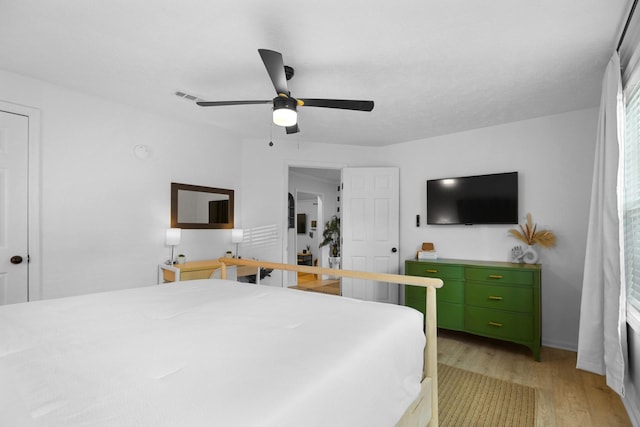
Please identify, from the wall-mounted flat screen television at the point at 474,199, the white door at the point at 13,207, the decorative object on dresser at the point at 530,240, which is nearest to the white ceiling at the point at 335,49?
the white door at the point at 13,207

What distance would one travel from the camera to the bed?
0.76 metres

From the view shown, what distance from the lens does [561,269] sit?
3344 millimetres

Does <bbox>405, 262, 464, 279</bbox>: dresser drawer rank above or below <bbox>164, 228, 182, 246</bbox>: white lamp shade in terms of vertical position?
below

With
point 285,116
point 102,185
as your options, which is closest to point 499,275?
point 285,116

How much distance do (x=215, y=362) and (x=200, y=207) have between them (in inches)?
126

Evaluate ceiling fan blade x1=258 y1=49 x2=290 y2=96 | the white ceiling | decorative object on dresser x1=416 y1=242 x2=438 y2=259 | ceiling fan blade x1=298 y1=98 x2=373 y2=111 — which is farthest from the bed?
decorative object on dresser x1=416 y1=242 x2=438 y2=259

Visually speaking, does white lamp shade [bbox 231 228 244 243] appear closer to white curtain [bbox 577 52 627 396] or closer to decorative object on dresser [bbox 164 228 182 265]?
decorative object on dresser [bbox 164 228 182 265]

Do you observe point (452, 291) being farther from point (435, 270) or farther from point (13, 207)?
point (13, 207)

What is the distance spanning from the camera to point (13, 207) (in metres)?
2.60

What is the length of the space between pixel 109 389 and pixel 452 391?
7.91 ft

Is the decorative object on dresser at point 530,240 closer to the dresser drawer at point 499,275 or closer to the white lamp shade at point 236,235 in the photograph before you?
the dresser drawer at point 499,275

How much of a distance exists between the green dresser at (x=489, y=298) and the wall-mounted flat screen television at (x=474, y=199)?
1.82 feet

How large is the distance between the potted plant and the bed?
228 inches

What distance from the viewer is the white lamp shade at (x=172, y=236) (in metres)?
3.47
